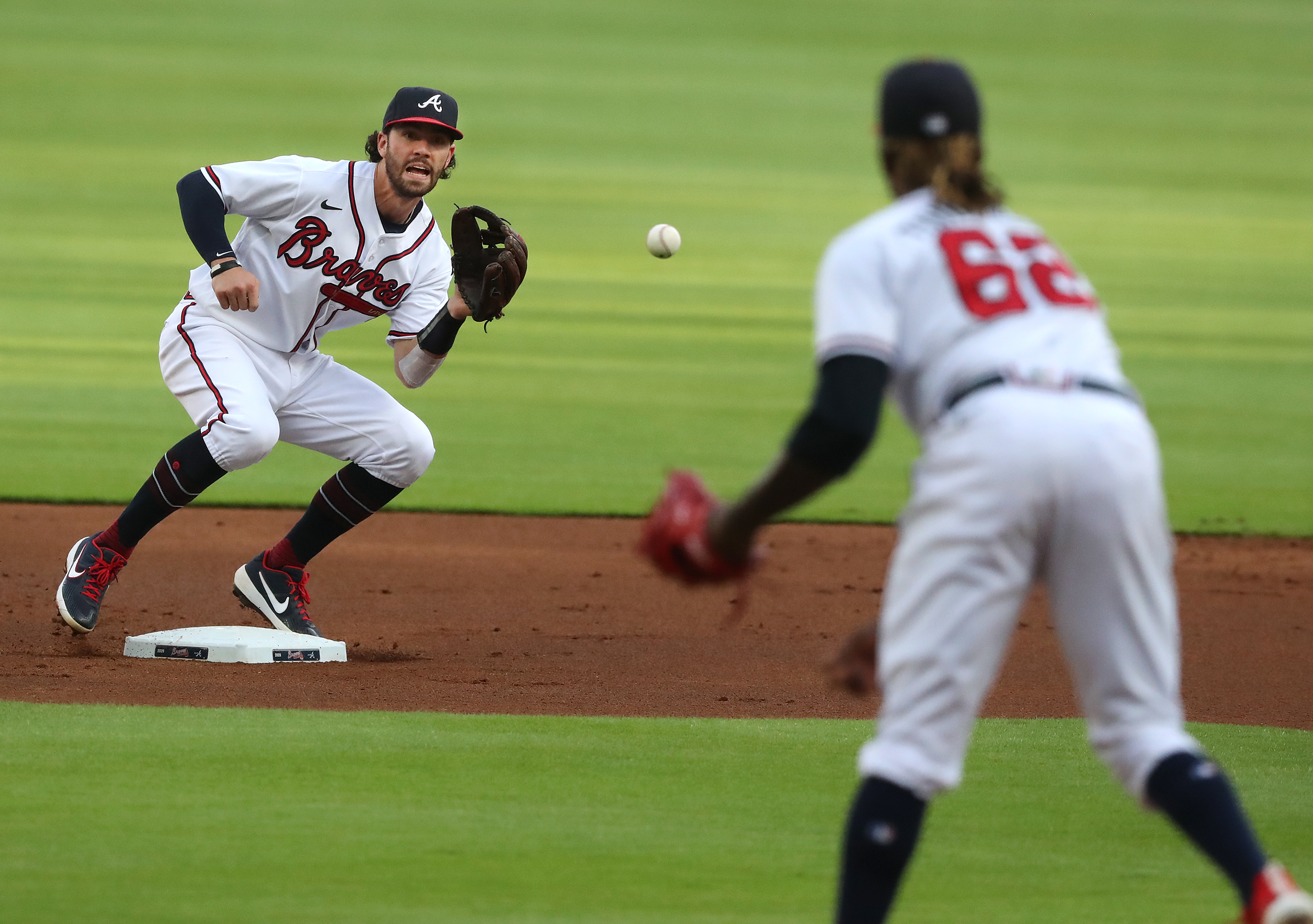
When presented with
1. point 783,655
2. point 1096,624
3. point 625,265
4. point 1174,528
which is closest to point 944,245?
point 1096,624

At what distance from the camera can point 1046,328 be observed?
2.99 metres

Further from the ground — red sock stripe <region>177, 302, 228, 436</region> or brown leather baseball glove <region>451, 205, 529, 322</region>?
brown leather baseball glove <region>451, 205, 529, 322</region>

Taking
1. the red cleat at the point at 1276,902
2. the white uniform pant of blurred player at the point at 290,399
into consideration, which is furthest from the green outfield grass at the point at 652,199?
the red cleat at the point at 1276,902

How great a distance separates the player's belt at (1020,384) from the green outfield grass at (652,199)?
22.6 feet

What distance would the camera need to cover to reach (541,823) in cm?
415

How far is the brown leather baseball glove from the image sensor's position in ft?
20.9

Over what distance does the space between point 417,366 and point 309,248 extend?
612 mm

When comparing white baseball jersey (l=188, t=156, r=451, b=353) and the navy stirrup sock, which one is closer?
the navy stirrup sock

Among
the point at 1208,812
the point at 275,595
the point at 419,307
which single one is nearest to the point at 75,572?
the point at 275,595

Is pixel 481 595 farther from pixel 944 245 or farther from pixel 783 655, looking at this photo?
pixel 944 245

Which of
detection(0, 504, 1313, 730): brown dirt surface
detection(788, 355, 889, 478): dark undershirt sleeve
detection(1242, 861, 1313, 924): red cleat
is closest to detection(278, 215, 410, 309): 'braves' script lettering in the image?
detection(0, 504, 1313, 730): brown dirt surface

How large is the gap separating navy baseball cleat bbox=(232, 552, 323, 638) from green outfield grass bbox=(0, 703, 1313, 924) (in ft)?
4.03

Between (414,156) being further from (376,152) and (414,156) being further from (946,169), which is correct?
(946,169)

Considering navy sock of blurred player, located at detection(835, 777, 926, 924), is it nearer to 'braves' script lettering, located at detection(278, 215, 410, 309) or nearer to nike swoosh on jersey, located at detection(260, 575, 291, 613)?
nike swoosh on jersey, located at detection(260, 575, 291, 613)
